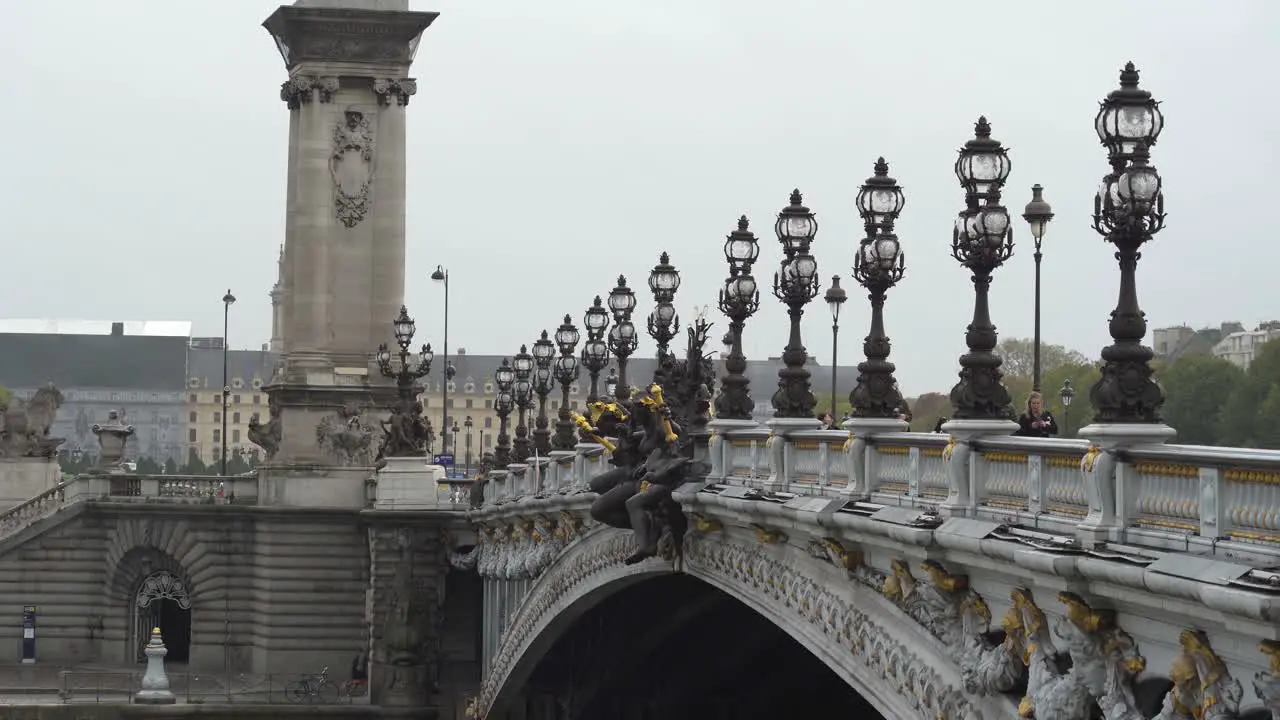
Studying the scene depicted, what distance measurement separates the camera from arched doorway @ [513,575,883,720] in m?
47.2

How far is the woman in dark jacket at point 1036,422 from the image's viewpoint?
79.8 ft

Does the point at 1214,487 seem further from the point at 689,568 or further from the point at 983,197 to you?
the point at 689,568

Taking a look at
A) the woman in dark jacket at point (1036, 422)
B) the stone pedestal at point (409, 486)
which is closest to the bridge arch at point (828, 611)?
the woman in dark jacket at point (1036, 422)

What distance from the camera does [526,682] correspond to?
58.2 metres

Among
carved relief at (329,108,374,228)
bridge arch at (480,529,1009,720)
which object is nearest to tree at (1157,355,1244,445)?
bridge arch at (480,529,1009,720)

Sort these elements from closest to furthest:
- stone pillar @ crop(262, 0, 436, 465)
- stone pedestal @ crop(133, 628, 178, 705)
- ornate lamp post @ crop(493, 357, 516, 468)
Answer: stone pedestal @ crop(133, 628, 178, 705) < ornate lamp post @ crop(493, 357, 516, 468) < stone pillar @ crop(262, 0, 436, 465)

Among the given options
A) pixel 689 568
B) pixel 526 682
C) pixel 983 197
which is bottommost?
pixel 526 682

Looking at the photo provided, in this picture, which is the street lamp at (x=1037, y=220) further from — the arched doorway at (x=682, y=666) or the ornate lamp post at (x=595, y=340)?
the ornate lamp post at (x=595, y=340)

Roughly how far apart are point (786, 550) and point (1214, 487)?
1311 centimetres

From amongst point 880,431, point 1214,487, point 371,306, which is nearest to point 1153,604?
point 1214,487

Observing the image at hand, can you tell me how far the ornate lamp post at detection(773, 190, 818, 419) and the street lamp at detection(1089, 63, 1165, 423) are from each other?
41.2 ft

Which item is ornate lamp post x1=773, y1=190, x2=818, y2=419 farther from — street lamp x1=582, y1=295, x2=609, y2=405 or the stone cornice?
the stone cornice

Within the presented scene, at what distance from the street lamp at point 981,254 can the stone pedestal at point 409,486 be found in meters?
49.2

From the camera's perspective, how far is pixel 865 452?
84.8 feet
